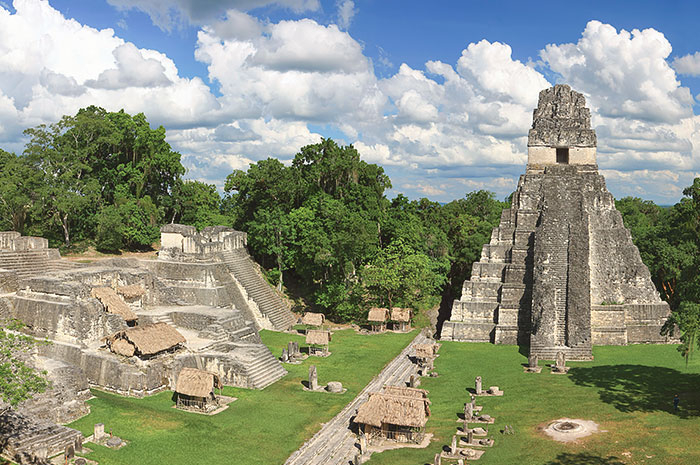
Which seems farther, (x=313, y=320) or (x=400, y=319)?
(x=400, y=319)

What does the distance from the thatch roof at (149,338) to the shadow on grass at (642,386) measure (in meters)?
18.9

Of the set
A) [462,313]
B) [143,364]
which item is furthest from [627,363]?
[143,364]

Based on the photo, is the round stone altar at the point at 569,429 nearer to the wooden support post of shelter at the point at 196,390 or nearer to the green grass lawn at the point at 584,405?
the green grass lawn at the point at 584,405

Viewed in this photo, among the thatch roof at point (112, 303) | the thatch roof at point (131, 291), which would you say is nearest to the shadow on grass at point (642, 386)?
the thatch roof at point (112, 303)

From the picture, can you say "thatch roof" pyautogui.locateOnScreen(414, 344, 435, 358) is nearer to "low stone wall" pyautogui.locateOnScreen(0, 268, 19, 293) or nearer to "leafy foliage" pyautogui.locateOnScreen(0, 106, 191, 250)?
"low stone wall" pyautogui.locateOnScreen(0, 268, 19, 293)

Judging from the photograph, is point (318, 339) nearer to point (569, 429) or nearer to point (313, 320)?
point (313, 320)

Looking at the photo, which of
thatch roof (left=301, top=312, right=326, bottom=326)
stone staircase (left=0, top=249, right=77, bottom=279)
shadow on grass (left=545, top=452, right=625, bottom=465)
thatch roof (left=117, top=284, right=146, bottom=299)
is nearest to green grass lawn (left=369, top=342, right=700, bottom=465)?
shadow on grass (left=545, top=452, right=625, bottom=465)

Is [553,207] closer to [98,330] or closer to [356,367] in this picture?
[356,367]

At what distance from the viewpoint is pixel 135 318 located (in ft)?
94.4

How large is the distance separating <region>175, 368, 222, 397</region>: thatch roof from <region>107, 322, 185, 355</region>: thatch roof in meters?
2.38

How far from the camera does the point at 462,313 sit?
120ft

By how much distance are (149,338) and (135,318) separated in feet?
14.9

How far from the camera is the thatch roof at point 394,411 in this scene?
20.8 meters

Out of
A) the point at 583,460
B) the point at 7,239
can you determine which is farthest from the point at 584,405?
the point at 7,239
